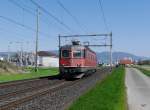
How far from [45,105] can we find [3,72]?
34764 mm

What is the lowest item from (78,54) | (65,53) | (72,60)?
(72,60)

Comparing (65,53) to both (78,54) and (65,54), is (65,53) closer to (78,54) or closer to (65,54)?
(65,54)

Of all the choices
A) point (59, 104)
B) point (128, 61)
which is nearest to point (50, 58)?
point (128, 61)

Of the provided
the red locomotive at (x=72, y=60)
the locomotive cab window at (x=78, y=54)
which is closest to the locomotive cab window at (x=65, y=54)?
the red locomotive at (x=72, y=60)

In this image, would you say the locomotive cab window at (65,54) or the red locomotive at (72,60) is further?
the locomotive cab window at (65,54)

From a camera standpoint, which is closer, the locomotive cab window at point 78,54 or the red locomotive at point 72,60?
the red locomotive at point 72,60

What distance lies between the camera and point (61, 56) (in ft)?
135

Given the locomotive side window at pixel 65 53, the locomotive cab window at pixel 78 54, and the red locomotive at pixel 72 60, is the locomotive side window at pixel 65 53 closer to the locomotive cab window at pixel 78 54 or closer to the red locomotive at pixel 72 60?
the red locomotive at pixel 72 60

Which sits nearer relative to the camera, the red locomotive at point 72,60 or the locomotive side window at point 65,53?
the red locomotive at point 72,60

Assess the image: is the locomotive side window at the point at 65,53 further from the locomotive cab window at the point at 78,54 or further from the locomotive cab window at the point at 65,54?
the locomotive cab window at the point at 78,54

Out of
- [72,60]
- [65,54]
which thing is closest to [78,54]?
[72,60]

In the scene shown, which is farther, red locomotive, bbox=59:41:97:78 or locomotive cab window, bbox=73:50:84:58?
locomotive cab window, bbox=73:50:84:58

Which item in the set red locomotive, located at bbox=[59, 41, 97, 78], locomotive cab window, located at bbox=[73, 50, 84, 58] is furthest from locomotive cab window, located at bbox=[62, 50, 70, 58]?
locomotive cab window, located at bbox=[73, 50, 84, 58]

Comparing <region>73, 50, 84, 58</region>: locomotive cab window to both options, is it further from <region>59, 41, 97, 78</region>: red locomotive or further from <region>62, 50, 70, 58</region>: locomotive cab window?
<region>62, 50, 70, 58</region>: locomotive cab window
